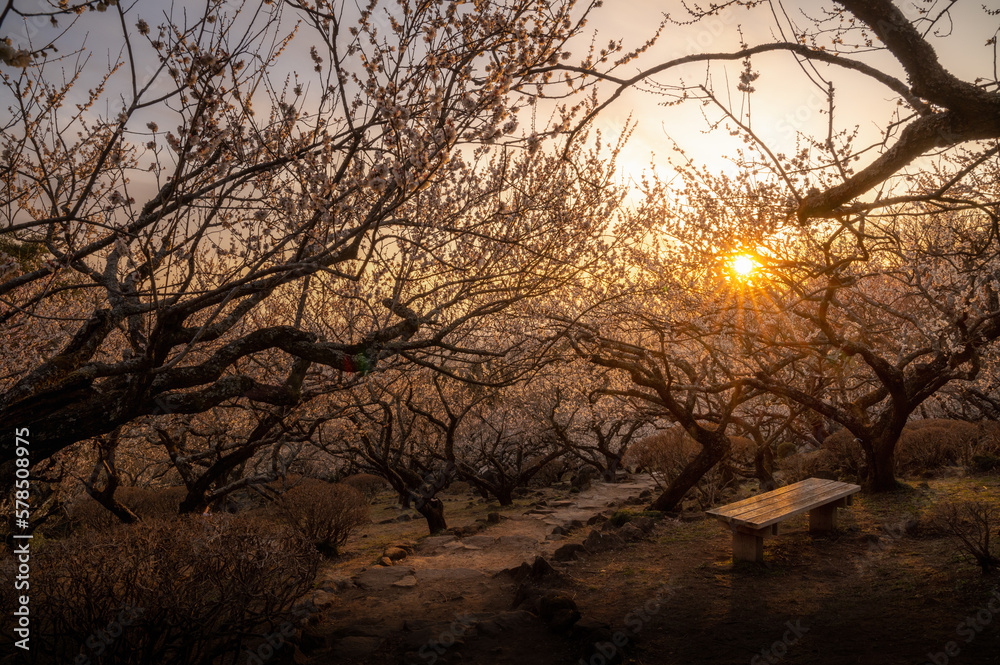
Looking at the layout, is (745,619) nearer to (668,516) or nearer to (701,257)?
(668,516)

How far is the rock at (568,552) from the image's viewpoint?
8.64m

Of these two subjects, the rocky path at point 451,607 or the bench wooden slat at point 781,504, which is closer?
the rocky path at point 451,607

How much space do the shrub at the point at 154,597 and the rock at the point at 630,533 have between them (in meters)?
5.83

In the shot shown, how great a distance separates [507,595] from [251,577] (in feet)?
11.4

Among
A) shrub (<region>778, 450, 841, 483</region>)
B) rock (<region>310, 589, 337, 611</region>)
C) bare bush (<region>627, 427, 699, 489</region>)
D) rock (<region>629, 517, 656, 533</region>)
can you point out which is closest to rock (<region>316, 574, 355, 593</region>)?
rock (<region>310, 589, 337, 611</region>)

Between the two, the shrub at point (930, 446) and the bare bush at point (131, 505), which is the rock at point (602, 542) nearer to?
the bare bush at point (131, 505)

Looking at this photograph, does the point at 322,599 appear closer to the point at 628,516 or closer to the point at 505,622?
the point at 505,622

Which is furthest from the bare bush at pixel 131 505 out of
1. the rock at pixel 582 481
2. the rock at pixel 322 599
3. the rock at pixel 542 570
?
the rock at pixel 582 481

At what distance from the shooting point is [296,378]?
17.4ft

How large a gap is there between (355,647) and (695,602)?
3.73m

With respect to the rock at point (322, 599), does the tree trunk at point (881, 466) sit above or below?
above

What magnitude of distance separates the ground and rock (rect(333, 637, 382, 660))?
0.02 meters

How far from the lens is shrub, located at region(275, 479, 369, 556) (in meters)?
10.4

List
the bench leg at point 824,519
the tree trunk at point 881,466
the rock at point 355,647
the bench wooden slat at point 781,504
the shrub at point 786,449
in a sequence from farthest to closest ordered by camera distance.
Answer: the shrub at point 786,449 → the tree trunk at point 881,466 → the bench leg at point 824,519 → the bench wooden slat at point 781,504 → the rock at point 355,647
